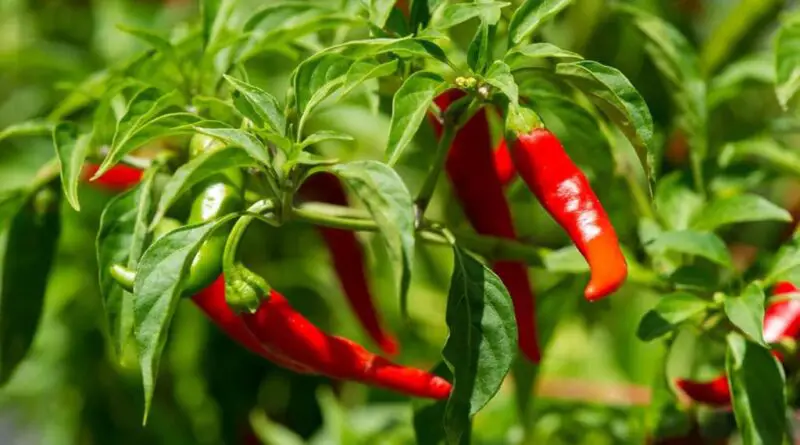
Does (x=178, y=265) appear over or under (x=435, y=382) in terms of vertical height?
over

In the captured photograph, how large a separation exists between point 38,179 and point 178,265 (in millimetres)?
461

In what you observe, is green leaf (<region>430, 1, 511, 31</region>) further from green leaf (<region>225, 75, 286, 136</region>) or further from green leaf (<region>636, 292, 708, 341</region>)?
green leaf (<region>636, 292, 708, 341</region>)

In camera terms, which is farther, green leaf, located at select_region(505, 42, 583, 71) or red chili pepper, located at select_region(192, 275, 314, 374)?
red chili pepper, located at select_region(192, 275, 314, 374)

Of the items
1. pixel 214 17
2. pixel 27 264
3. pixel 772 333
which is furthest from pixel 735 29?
pixel 27 264

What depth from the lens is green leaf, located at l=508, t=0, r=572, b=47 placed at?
1.08 metres

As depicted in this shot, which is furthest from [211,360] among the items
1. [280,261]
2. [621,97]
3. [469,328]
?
[621,97]

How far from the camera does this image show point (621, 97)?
1.03 metres

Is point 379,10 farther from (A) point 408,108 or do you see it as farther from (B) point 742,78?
(B) point 742,78

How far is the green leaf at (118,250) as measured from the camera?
1.19m

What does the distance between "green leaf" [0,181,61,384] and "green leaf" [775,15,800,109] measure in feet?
2.70

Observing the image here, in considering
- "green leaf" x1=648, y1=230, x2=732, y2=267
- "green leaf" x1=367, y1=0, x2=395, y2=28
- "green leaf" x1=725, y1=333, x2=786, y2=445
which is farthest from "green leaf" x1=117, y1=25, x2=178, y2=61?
"green leaf" x1=725, y1=333, x2=786, y2=445

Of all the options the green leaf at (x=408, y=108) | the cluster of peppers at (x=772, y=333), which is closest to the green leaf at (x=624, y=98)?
the green leaf at (x=408, y=108)

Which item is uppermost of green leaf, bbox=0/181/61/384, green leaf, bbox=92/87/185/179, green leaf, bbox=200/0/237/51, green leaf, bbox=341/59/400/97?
green leaf, bbox=341/59/400/97

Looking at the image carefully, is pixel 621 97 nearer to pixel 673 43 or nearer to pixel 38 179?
pixel 673 43
